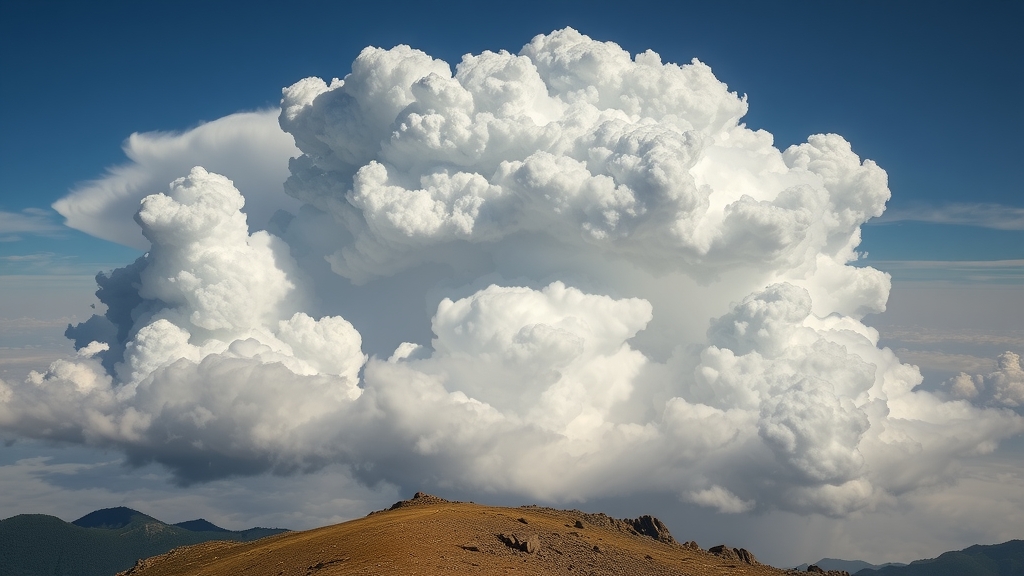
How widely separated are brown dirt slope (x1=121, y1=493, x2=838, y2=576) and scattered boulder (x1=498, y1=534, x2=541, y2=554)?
0.11 metres

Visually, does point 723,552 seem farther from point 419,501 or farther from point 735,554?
point 419,501

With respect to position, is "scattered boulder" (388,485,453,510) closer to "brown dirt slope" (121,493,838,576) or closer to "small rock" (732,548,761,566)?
"brown dirt slope" (121,493,838,576)

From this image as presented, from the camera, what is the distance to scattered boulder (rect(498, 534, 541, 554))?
92.0 meters

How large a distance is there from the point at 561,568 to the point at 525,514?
25312 millimetres

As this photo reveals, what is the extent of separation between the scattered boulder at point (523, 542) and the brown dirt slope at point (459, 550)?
11 cm

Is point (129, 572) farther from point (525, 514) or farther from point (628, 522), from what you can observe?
point (628, 522)

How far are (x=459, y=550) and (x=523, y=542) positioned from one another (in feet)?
25.5

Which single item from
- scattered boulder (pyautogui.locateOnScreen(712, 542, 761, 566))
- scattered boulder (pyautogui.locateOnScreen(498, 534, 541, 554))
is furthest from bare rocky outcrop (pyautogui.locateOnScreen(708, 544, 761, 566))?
scattered boulder (pyautogui.locateOnScreen(498, 534, 541, 554))

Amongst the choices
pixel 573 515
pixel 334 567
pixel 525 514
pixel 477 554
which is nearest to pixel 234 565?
pixel 334 567

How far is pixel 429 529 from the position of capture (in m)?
94.7

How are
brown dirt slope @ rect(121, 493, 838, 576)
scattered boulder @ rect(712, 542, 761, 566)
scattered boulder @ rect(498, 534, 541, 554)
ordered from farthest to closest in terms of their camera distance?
scattered boulder @ rect(712, 542, 761, 566)
scattered boulder @ rect(498, 534, 541, 554)
brown dirt slope @ rect(121, 493, 838, 576)

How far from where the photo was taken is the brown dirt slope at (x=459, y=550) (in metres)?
A: 86.1

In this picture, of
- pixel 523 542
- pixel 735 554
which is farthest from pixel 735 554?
pixel 523 542

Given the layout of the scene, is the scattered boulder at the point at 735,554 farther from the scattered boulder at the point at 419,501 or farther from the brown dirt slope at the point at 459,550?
the scattered boulder at the point at 419,501
